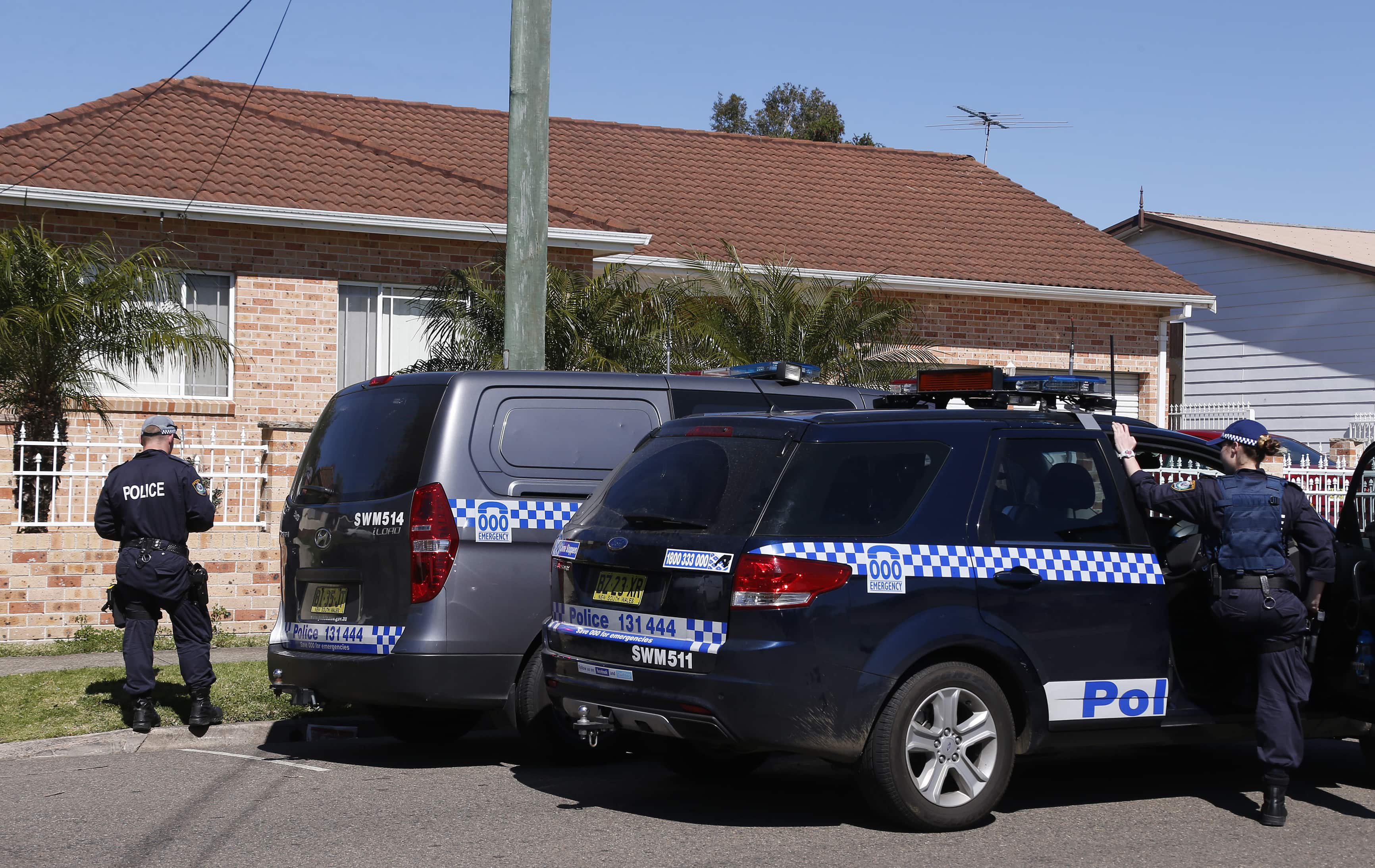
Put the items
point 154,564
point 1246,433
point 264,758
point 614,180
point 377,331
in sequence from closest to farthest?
point 1246,433 → point 264,758 → point 154,564 → point 377,331 → point 614,180

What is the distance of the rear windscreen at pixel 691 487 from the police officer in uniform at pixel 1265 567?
177 cm

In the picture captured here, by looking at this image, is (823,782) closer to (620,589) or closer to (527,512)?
(620,589)

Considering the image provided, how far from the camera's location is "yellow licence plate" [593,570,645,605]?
598cm

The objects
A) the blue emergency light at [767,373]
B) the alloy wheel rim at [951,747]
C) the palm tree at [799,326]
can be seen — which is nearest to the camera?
the alloy wheel rim at [951,747]

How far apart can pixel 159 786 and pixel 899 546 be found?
147 inches

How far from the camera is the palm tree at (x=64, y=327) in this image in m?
12.2

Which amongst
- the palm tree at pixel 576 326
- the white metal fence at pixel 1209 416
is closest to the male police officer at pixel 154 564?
the palm tree at pixel 576 326

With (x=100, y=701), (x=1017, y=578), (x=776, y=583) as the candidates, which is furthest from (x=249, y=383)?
(x=1017, y=578)

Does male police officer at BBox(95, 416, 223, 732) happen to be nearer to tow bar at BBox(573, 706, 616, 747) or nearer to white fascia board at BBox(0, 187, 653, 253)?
tow bar at BBox(573, 706, 616, 747)

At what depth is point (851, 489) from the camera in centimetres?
593

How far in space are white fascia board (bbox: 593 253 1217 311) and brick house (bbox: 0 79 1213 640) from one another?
4 centimetres

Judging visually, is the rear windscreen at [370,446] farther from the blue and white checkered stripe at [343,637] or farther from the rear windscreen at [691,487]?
the rear windscreen at [691,487]

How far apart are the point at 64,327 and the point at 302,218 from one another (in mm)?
3528

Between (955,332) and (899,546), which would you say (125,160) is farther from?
(899,546)
